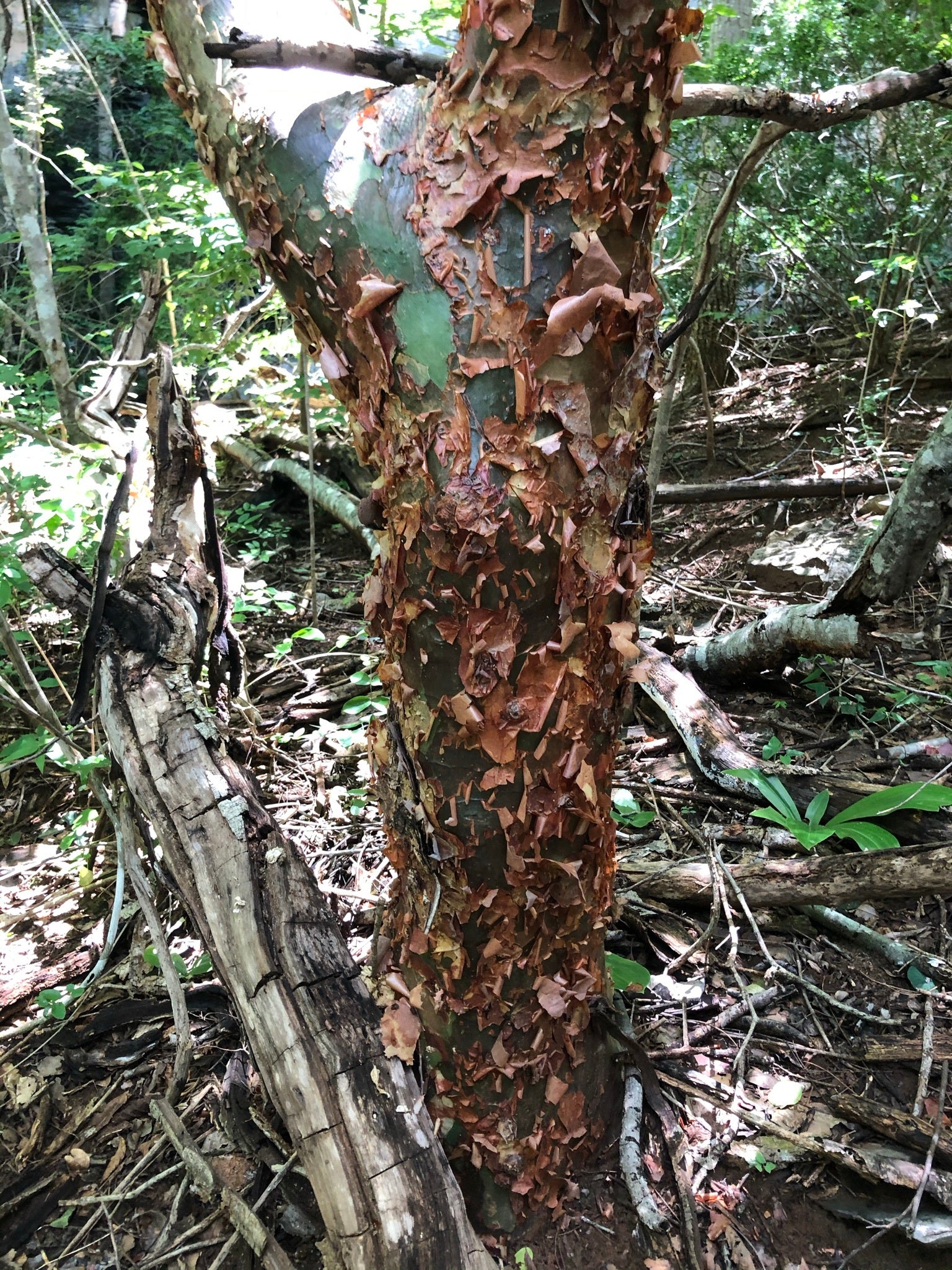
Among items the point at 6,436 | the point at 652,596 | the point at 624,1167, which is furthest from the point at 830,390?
the point at 624,1167

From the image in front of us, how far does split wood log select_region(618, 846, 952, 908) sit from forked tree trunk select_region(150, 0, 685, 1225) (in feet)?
2.36

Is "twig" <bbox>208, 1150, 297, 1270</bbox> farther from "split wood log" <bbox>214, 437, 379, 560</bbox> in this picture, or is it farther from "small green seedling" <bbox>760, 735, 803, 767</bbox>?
"split wood log" <bbox>214, 437, 379, 560</bbox>

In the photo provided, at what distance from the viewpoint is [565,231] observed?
3.29 ft

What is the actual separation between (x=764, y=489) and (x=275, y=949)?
3209 mm

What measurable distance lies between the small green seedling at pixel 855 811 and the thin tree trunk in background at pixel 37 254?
3608 millimetres

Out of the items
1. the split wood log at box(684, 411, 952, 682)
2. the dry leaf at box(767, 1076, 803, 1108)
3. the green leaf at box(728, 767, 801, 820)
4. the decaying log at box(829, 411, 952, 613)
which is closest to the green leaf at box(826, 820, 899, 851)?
the green leaf at box(728, 767, 801, 820)

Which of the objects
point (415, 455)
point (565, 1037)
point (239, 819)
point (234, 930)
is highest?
point (415, 455)

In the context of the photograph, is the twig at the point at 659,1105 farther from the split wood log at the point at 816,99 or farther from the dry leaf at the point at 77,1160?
the split wood log at the point at 816,99

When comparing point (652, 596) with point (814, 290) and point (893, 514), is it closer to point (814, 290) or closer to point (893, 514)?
point (893, 514)

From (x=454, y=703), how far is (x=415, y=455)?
14.3 inches

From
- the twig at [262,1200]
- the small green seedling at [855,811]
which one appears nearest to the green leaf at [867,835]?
the small green seedling at [855,811]

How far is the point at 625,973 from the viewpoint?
173cm

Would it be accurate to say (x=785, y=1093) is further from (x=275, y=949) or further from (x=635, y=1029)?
(x=275, y=949)

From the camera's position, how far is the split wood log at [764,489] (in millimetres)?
3771
